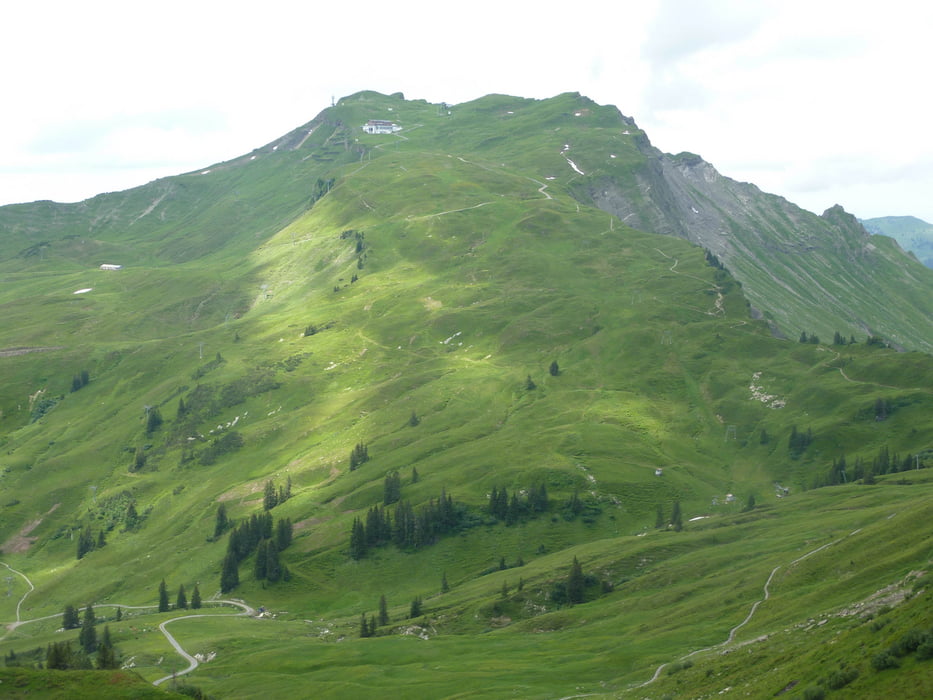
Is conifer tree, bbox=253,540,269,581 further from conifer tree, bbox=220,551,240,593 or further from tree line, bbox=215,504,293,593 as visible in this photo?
conifer tree, bbox=220,551,240,593

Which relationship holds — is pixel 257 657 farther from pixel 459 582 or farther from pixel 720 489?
pixel 720 489

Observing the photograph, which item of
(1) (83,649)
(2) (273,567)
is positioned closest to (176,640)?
(1) (83,649)

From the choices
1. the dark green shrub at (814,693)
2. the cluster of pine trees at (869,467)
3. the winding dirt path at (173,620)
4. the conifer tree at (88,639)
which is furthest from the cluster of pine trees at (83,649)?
the cluster of pine trees at (869,467)

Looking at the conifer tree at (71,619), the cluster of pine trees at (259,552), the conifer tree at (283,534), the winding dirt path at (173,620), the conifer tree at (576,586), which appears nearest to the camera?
the winding dirt path at (173,620)

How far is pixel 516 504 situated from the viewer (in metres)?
193

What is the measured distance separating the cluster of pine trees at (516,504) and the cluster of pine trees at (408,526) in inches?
308

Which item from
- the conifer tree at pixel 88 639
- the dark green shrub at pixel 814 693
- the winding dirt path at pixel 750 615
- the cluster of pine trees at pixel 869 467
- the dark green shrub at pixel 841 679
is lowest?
the conifer tree at pixel 88 639

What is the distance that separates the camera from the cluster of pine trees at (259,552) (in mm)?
185875

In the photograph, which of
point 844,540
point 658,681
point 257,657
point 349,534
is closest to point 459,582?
point 349,534

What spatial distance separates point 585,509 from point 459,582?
35.7 metres

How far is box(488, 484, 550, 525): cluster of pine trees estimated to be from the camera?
192 m

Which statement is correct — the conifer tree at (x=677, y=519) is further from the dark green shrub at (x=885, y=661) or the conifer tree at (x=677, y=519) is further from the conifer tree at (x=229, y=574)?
→ the dark green shrub at (x=885, y=661)

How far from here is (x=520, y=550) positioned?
7180 inches

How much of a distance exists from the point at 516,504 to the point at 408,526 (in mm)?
25654
